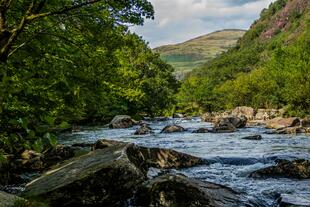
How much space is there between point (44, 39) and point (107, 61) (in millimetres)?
2326

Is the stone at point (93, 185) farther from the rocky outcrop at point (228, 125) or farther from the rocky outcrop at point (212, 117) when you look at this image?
the rocky outcrop at point (212, 117)

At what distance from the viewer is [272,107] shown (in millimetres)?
61281

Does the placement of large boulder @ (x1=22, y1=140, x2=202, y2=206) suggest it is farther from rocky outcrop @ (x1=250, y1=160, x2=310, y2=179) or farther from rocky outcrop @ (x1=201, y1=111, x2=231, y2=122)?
rocky outcrop @ (x1=201, y1=111, x2=231, y2=122)

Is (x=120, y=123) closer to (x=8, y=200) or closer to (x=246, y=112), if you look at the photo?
(x=246, y=112)

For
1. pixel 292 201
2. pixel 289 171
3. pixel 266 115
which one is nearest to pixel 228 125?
pixel 266 115

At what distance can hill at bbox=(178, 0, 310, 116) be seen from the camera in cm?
4915

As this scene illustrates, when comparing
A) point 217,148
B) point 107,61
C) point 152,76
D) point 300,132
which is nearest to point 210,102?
point 152,76

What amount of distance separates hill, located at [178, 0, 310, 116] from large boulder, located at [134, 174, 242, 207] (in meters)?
37.5

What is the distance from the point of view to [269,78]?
219ft

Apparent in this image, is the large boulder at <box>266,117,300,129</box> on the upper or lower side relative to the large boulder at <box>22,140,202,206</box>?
lower

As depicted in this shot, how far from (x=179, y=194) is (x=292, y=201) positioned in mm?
2844

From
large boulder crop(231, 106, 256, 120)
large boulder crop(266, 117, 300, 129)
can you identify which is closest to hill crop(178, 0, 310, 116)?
large boulder crop(231, 106, 256, 120)

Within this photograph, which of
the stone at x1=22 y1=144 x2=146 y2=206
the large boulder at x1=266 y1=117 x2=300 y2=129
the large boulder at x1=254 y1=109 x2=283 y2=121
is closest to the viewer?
the stone at x1=22 y1=144 x2=146 y2=206

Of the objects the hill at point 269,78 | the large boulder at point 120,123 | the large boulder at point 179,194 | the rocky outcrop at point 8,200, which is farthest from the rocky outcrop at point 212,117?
the rocky outcrop at point 8,200
